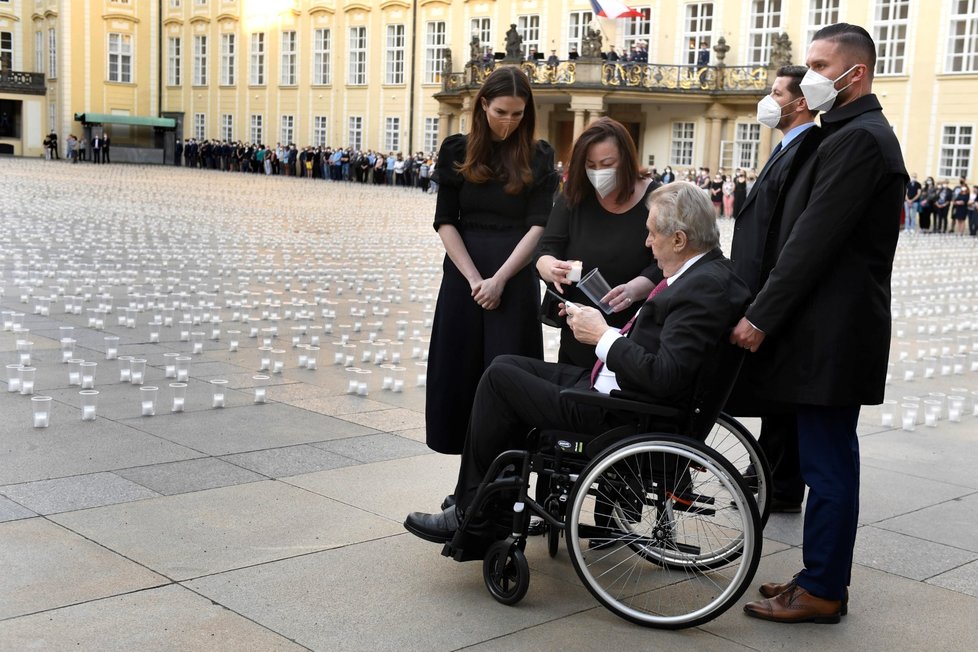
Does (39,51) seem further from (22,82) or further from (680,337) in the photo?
(680,337)

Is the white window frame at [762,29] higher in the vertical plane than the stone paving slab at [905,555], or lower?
higher

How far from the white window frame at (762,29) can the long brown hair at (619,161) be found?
38.0 m

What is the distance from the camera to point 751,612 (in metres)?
4.20

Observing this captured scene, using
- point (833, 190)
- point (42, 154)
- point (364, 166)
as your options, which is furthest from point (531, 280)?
point (42, 154)

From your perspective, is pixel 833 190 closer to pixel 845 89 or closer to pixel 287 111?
pixel 845 89

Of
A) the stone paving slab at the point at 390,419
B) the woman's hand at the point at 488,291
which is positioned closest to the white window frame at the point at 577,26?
the stone paving slab at the point at 390,419

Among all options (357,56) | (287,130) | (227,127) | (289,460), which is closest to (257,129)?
(287,130)

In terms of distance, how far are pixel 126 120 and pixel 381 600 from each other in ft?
203

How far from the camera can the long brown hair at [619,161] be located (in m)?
4.85

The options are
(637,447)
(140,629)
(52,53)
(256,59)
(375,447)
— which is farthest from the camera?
(52,53)

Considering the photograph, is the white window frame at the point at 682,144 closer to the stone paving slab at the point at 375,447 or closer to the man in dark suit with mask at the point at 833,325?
the stone paving slab at the point at 375,447

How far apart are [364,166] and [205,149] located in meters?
12.4

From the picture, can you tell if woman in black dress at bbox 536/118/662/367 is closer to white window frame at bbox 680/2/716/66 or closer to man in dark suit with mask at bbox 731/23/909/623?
man in dark suit with mask at bbox 731/23/909/623

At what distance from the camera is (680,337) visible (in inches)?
160
